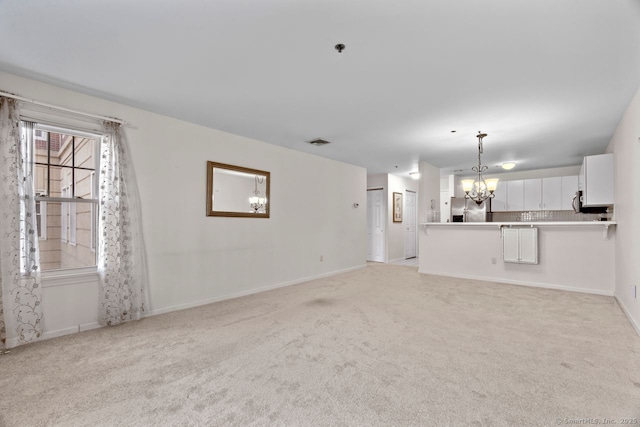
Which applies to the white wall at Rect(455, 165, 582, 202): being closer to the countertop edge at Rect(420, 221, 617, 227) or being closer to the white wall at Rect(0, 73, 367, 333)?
the countertop edge at Rect(420, 221, 617, 227)

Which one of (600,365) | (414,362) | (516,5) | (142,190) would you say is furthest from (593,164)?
(142,190)

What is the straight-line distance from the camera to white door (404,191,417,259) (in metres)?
8.60

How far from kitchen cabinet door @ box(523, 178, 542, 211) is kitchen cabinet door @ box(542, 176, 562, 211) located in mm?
75

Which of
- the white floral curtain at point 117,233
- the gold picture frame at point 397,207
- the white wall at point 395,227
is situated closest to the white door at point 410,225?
the white wall at point 395,227

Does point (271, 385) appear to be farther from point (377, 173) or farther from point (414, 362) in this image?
point (377, 173)

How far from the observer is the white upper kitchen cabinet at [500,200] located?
7.34 meters

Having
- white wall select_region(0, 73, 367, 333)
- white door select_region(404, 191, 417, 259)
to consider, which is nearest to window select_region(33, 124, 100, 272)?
white wall select_region(0, 73, 367, 333)

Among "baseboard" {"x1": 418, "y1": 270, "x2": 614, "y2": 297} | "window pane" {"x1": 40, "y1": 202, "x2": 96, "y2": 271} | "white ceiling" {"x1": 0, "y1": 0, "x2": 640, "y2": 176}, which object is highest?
"white ceiling" {"x1": 0, "y1": 0, "x2": 640, "y2": 176}

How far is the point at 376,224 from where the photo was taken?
8.01 metres

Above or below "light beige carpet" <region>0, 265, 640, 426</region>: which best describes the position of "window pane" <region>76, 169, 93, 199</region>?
above

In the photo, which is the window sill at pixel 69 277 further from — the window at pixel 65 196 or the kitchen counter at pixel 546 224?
the kitchen counter at pixel 546 224

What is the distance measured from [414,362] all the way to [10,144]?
12.9ft

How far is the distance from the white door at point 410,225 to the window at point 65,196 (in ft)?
24.0

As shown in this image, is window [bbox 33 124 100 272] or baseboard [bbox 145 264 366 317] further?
baseboard [bbox 145 264 366 317]
